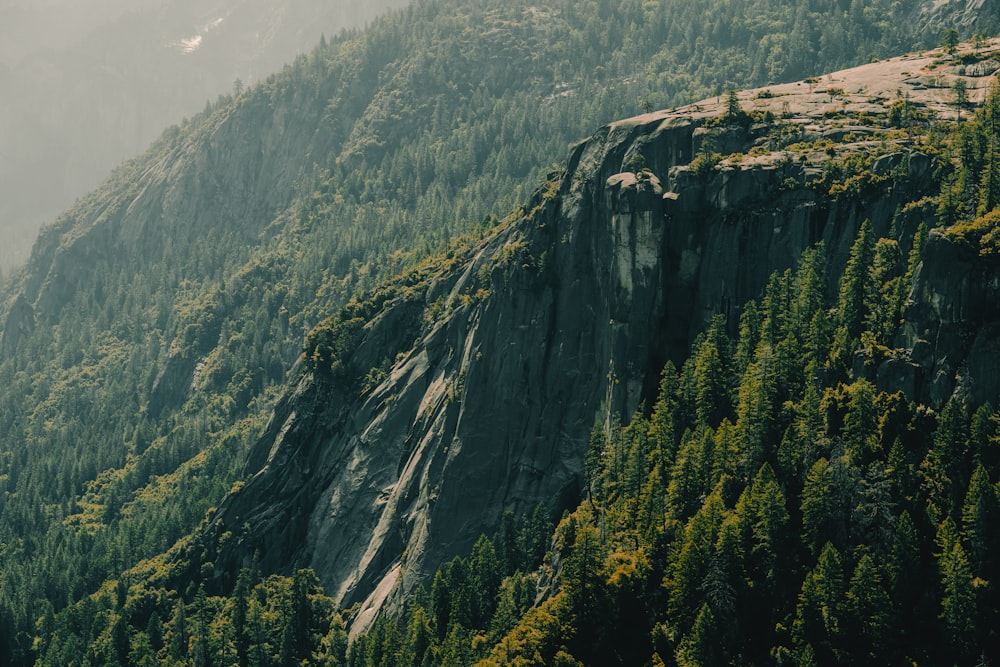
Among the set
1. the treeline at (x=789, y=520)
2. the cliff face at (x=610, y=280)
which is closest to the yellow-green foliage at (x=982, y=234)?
the treeline at (x=789, y=520)

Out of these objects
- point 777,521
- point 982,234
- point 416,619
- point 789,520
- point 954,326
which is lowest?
point 416,619

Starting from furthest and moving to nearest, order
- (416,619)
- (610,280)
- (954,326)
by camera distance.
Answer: (610,280)
(416,619)
(954,326)

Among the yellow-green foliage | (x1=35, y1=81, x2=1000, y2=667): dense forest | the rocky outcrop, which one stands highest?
the yellow-green foliage

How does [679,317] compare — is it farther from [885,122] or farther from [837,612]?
[837,612]

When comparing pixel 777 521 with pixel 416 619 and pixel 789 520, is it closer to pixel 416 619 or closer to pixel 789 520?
pixel 789 520

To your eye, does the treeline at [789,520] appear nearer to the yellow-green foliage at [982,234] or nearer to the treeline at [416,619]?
the treeline at [416,619]

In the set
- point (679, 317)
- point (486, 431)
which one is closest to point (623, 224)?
point (679, 317)

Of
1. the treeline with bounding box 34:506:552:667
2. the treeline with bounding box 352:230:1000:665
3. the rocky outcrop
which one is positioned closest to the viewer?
the treeline with bounding box 352:230:1000:665

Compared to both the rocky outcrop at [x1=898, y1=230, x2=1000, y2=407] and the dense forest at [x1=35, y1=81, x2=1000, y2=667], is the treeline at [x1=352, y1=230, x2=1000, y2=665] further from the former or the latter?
the rocky outcrop at [x1=898, y1=230, x2=1000, y2=407]

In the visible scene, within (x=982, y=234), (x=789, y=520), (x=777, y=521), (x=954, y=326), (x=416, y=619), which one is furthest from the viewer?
(x=416, y=619)

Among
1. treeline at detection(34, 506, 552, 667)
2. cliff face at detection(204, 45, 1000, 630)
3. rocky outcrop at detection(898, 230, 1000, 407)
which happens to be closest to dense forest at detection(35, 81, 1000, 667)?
treeline at detection(34, 506, 552, 667)

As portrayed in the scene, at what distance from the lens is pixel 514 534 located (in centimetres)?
17038

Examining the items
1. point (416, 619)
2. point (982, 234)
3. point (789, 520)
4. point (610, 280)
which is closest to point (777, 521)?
point (789, 520)

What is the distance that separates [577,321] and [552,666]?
56.7m
